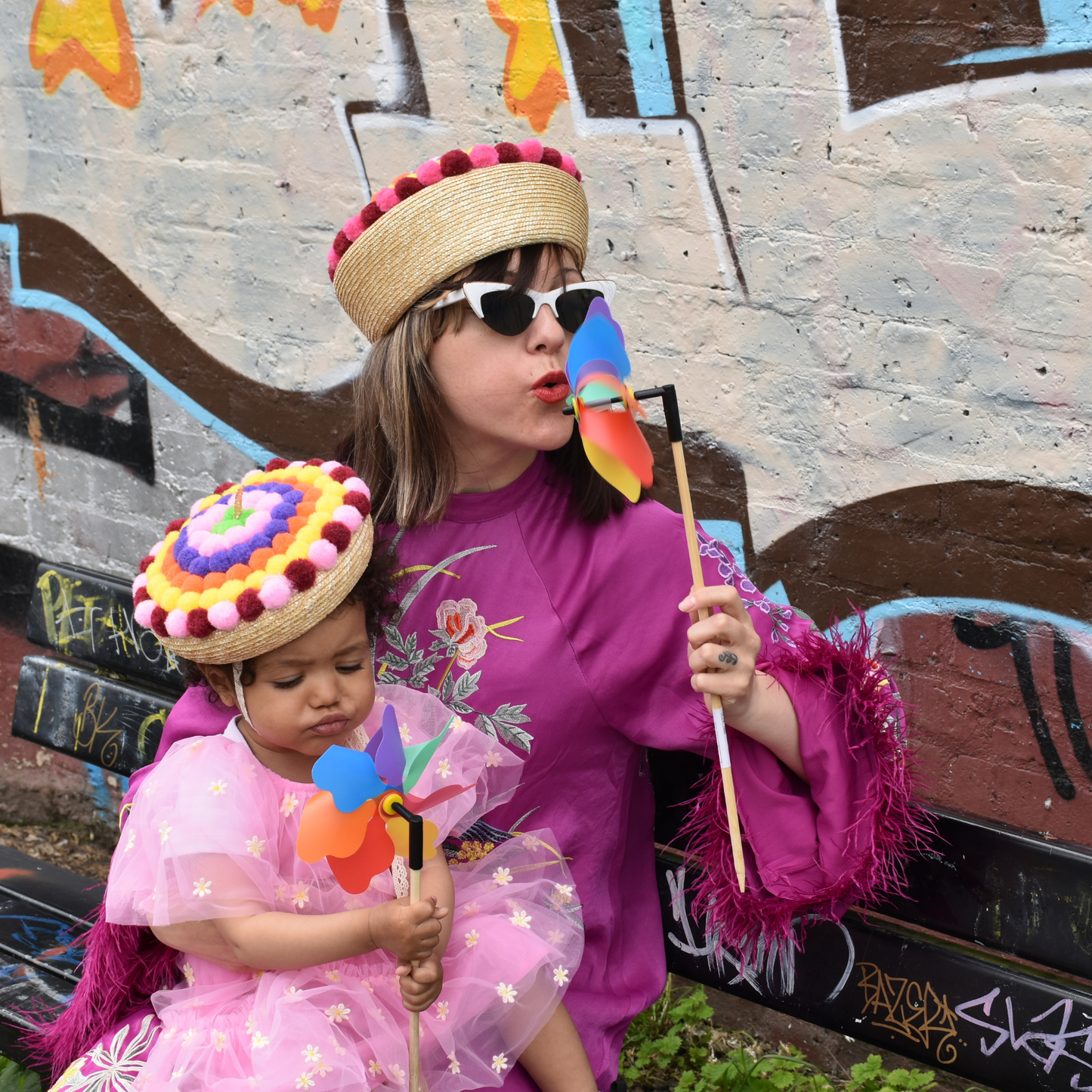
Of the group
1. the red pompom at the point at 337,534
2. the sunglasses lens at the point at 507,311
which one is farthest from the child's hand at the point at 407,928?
the sunglasses lens at the point at 507,311

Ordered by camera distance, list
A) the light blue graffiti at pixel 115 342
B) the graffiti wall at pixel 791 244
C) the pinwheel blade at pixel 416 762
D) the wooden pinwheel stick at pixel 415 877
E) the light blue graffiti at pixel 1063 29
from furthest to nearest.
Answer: the light blue graffiti at pixel 115 342 → the graffiti wall at pixel 791 244 → the light blue graffiti at pixel 1063 29 → the pinwheel blade at pixel 416 762 → the wooden pinwheel stick at pixel 415 877

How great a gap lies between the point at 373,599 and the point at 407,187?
59cm

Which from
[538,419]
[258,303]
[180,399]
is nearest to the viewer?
[538,419]

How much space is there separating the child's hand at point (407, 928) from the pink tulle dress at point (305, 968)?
128 mm

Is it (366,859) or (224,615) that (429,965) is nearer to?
(366,859)

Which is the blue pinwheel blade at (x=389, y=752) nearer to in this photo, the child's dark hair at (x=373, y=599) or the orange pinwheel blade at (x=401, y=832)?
the orange pinwheel blade at (x=401, y=832)

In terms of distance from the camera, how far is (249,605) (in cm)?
152

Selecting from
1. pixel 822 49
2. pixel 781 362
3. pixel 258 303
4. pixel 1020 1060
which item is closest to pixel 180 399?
pixel 258 303

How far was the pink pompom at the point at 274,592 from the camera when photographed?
4.99 ft

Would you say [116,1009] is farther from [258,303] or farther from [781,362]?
[258,303]

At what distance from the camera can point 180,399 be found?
3.70 m

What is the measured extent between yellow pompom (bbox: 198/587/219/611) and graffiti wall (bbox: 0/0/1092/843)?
5.08 ft

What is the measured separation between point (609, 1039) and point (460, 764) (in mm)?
522

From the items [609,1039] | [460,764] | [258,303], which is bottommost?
[609,1039]
